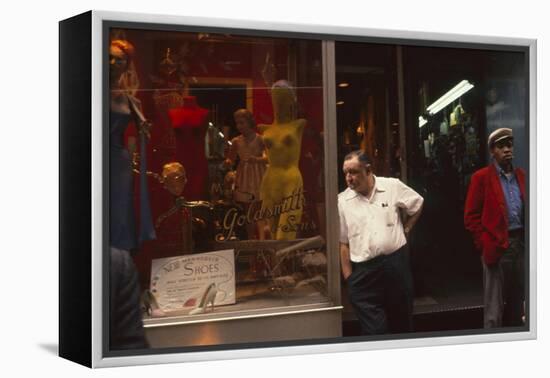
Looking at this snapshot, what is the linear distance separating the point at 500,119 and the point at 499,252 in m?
1.05

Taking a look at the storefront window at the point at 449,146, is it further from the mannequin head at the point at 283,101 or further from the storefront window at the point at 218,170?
the mannequin head at the point at 283,101

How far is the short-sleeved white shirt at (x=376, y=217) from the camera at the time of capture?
9031mm

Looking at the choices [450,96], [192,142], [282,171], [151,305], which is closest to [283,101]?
[282,171]

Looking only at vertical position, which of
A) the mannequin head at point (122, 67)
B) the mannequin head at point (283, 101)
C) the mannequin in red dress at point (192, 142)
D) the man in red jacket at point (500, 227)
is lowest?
the man in red jacket at point (500, 227)

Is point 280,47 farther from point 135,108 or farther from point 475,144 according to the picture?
point 475,144

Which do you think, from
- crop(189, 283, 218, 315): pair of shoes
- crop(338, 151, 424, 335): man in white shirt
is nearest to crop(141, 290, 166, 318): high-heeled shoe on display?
crop(189, 283, 218, 315): pair of shoes

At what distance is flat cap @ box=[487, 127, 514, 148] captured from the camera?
376 inches

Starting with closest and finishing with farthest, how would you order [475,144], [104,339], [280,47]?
[104,339]
[280,47]
[475,144]

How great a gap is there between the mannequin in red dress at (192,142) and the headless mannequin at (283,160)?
0.45 metres

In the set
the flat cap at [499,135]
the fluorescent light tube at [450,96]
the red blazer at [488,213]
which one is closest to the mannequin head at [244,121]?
the fluorescent light tube at [450,96]

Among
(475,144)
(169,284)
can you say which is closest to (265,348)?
(169,284)

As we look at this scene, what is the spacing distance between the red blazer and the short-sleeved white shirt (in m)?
0.51

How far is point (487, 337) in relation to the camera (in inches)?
377

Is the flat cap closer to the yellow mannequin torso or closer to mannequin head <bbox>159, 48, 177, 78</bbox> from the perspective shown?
the yellow mannequin torso
